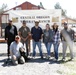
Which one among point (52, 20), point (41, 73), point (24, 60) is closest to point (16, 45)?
point (24, 60)

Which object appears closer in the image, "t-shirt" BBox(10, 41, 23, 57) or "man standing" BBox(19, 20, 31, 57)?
"t-shirt" BBox(10, 41, 23, 57)

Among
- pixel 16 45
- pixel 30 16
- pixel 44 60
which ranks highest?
pixel 30 16

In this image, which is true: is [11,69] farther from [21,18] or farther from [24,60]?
[21,18]

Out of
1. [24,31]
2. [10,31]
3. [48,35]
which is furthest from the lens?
[24,31]

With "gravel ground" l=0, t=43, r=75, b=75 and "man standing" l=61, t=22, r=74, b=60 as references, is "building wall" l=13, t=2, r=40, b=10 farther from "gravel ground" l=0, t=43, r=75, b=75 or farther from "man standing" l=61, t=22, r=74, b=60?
"gravel ground" l=0, t=43, r=75, b=75

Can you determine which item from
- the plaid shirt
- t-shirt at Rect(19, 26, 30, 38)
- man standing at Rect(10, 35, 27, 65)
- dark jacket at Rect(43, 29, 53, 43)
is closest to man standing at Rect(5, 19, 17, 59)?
t-shirt at Rect(19, 26, 30, 38)

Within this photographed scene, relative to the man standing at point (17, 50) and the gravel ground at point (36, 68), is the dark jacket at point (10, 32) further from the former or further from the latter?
the gravel ground at point (36, 68)

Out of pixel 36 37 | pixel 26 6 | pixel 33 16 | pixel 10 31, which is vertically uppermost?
pixel 26 6

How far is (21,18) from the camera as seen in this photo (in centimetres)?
1858

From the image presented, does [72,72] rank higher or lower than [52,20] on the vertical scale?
lower

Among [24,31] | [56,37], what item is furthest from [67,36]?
[24,31]

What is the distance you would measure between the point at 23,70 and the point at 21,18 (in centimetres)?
848

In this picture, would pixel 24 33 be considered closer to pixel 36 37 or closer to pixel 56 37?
pixel 36 37

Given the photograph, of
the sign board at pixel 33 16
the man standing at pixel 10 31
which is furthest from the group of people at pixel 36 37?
the sign board at pixel 33 16
